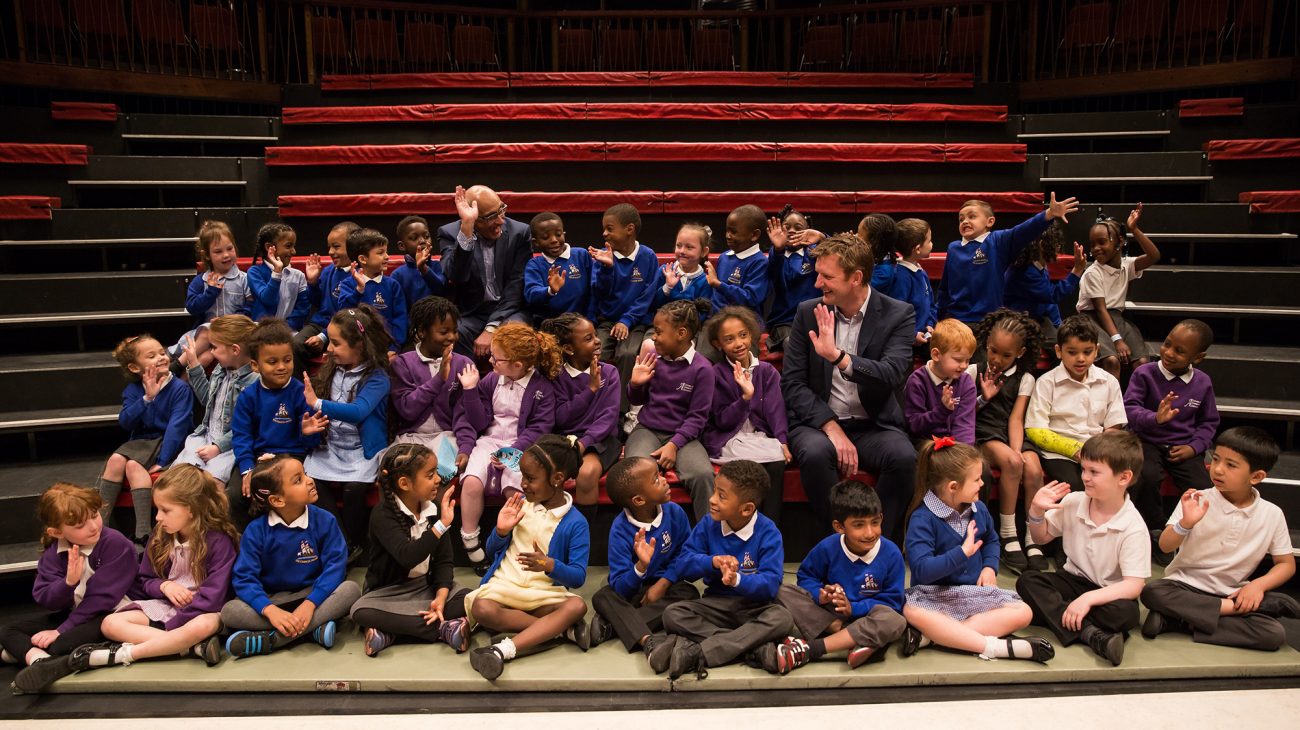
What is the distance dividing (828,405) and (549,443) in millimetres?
1220

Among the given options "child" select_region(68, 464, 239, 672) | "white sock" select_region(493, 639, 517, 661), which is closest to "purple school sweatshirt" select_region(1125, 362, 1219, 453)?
"white sock" select_region(493, 639, 517, 661)

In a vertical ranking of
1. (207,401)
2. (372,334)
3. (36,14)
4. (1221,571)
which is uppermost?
(36,14)

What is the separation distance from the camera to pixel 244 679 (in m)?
2.72

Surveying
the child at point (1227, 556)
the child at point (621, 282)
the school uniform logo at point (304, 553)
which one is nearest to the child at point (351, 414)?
the school uniform logo at point (304, 553)

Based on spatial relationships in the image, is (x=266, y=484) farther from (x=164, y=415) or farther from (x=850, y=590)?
(x=850, y=590)

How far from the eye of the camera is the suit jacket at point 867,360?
139 inches

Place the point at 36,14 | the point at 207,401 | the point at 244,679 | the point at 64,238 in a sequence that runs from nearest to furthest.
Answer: the point at 244,679 < the point at 207,401 < the point at 64,238 < the point at 36,14

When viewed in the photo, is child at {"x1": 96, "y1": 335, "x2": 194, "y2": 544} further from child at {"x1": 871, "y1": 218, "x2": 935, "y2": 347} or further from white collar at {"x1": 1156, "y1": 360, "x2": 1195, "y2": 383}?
white collar at {"x1": 1156, "y1": 360, "x2": 1195, "y2": 383}

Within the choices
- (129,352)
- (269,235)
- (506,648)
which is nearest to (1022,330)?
(506,648)

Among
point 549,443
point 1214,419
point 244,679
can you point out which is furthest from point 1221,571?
point 244,679

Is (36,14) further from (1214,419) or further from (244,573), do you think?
(1214,419)

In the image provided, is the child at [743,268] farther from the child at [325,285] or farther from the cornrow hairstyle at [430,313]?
the child at [325,285]

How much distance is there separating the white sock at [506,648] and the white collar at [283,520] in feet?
2.62

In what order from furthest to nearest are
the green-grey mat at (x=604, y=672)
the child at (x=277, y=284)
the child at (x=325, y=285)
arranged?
the child at (x=277, y=284)
the child at (x=325, y=285)
the green-grey mat at (x=604, y=672)
